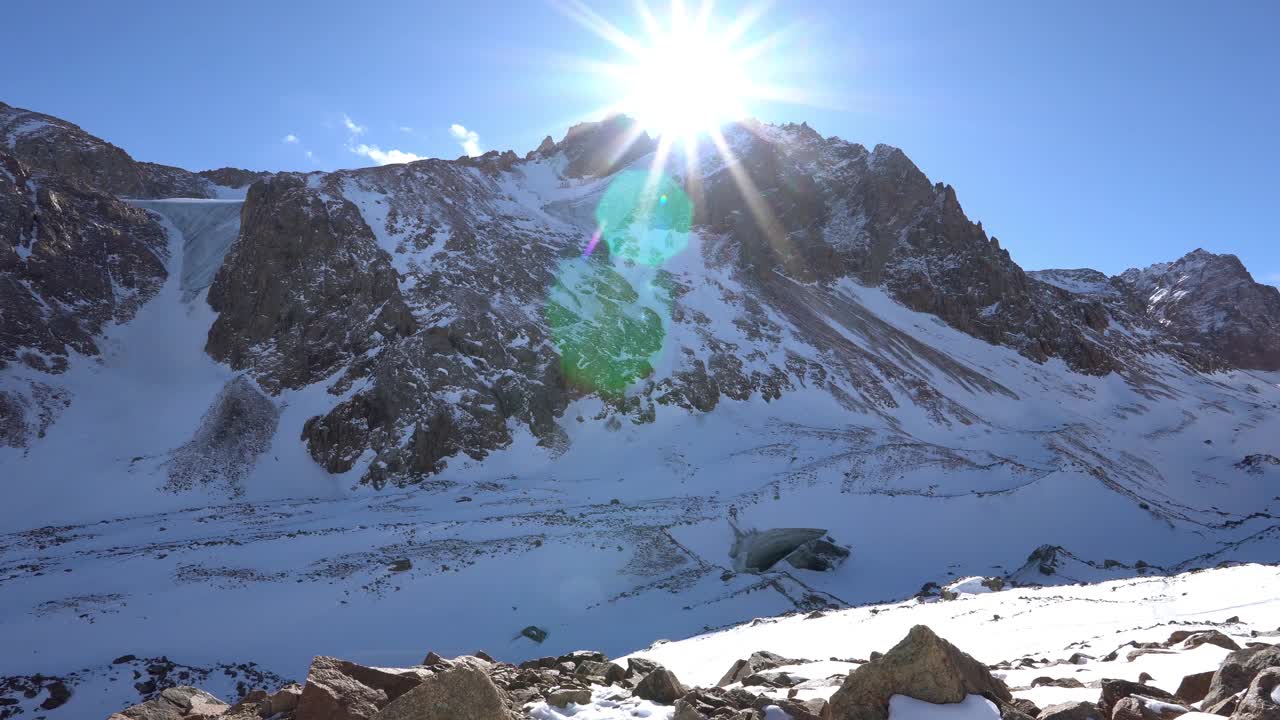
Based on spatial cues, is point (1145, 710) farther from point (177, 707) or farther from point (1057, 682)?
point (177, 707)

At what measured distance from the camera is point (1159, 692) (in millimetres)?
6500

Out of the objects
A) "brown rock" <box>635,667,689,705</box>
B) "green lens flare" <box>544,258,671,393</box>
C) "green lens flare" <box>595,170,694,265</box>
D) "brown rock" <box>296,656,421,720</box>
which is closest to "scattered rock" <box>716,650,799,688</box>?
"brown rock" <box>635,667,689,705</box>

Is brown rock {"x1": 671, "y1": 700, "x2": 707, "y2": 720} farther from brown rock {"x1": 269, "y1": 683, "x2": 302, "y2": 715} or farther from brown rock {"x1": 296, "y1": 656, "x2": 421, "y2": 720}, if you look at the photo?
brown rock {"x1": 269, "y1": 683, "x2": 302, "y2": 715}

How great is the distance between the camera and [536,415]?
4725 centimetres

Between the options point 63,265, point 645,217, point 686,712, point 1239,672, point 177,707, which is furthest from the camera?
point 645,217

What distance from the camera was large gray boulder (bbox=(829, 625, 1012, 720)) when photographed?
633cm

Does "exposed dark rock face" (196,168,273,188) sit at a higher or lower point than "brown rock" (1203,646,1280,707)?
higher

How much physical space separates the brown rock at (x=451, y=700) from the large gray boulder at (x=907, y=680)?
322cm

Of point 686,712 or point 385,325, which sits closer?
point 686,712

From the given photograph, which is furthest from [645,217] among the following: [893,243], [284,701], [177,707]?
[284,701]

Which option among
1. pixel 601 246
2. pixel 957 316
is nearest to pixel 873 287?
pixel 957 316

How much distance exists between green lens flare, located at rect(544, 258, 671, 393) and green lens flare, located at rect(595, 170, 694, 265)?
6.20m

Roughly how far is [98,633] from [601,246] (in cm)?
5940

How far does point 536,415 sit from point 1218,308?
136226mm
